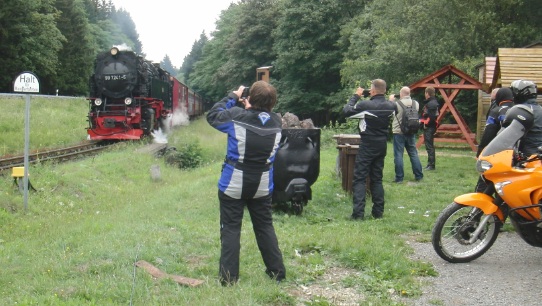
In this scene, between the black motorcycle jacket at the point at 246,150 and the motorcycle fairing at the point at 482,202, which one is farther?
the motorcycle fairing at the point at 482,202

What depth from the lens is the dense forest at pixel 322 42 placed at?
84.3ft

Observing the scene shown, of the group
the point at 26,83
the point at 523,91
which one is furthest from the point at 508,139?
the point at 26,83

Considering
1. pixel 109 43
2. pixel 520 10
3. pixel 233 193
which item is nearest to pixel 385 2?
pixel 520 10

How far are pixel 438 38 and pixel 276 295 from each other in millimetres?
24063

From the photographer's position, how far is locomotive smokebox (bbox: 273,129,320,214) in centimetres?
780

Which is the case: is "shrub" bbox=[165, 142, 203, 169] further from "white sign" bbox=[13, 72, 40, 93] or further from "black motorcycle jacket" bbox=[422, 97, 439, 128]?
"white sign" bbox=[13, 72, 40, 93]

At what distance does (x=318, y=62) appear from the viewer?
39.1 m

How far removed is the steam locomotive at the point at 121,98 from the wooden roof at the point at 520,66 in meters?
13.8

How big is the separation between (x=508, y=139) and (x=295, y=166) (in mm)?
3062

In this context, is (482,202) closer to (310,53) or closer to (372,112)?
(372,112)

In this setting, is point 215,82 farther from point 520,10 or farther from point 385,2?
point 520,10

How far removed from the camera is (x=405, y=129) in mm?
10633

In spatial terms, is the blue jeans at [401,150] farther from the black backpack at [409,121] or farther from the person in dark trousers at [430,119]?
the person in dark trousers at [430,119]

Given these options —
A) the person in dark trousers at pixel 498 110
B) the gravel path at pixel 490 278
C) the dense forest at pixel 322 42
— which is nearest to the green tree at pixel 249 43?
the dense forest at pixel 322 42
